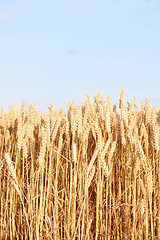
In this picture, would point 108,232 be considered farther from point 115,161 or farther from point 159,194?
point 115,161

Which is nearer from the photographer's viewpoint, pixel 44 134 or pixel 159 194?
pixel 44 134

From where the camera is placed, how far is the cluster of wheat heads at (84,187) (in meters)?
1.60

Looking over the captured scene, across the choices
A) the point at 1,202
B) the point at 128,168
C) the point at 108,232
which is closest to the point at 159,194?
the point at 128,168

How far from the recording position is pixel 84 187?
2.01 meters

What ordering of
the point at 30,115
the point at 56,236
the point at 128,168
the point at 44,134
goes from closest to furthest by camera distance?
the point at 44,134, the point at 56,236, the point at 128,168, the point at 30,115

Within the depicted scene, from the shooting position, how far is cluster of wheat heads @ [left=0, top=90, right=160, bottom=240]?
1.60 m

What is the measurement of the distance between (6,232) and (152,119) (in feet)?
4.18

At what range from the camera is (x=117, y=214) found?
1927 millimetres

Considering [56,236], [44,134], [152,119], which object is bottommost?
[56,236]

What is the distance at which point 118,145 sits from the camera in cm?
240

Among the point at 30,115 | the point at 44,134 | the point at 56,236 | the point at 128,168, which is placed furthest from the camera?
the point at 30,115

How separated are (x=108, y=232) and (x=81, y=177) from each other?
0.33 meters

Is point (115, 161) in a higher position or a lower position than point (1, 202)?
higher

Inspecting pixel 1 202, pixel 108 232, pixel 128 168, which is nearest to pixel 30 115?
pixel 1 202
